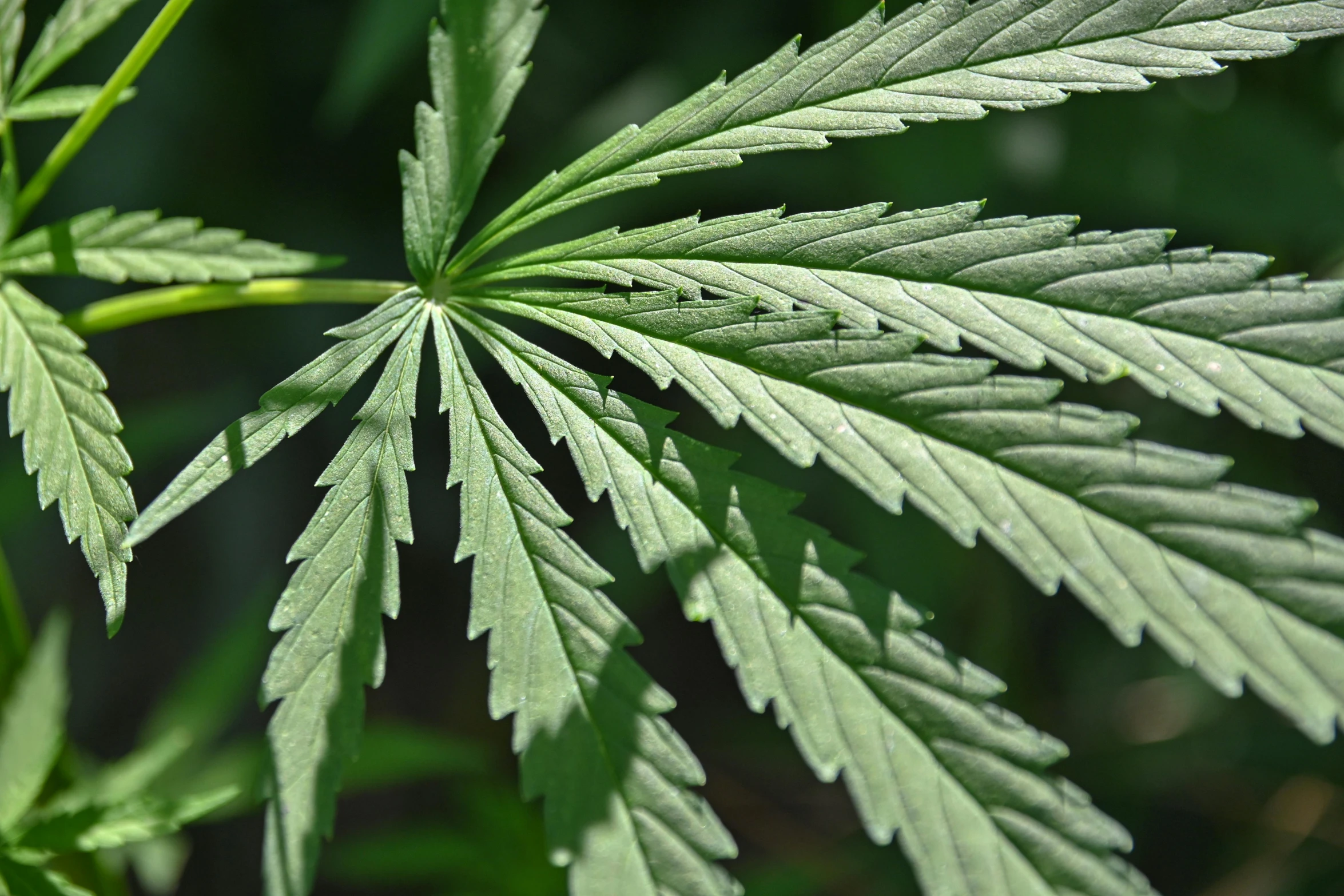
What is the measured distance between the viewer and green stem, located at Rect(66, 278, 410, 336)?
1011mm

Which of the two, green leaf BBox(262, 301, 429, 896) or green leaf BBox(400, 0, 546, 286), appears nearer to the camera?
green leaf BBox(262, 301, 429, 896)

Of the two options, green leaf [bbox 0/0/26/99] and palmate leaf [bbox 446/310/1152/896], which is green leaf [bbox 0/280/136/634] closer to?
green leaf [bbox 0/0/26/99]

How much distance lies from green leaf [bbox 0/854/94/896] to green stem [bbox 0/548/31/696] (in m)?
0.27

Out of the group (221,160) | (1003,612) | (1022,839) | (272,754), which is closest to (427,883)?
(1003,612)

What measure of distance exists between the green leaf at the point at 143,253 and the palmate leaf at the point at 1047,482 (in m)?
0.39

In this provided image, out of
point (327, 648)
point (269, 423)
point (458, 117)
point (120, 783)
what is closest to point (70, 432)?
point (269, 423)

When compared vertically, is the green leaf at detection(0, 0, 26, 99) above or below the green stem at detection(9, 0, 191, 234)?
above

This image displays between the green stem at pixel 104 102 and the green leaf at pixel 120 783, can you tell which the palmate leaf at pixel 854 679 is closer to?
the green stem at pixel 104 102

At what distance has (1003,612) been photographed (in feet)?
7.19

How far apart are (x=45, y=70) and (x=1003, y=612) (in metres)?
1.90

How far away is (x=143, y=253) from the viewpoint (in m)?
1.02

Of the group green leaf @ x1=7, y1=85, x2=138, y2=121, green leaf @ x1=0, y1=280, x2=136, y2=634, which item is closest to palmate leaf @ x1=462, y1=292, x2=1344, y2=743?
green leaf @ x1=0, y1=280, x2=136, y2=634

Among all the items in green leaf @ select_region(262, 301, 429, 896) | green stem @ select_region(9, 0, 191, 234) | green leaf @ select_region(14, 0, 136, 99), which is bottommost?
green leaf @ select_region(262, 301, 429, 896)

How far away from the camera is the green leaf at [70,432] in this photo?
2.71ft
